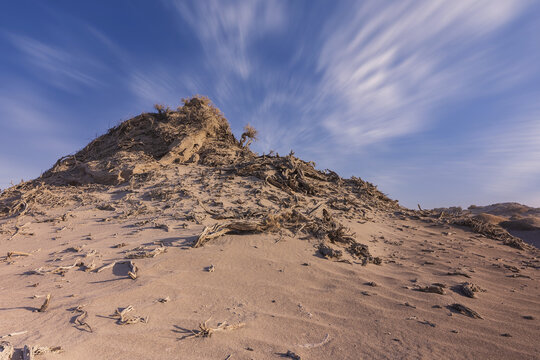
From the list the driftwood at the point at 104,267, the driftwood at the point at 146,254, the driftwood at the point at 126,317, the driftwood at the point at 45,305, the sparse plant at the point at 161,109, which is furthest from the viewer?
the sparse plant at the point at 161,109

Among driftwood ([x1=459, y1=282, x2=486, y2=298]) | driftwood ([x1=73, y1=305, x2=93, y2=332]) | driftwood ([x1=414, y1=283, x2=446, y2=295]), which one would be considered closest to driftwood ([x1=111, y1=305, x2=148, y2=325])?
driftwood ([x1=73, y1=305, x2=93, y2=332])

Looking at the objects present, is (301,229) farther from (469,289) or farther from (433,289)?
(469,289)

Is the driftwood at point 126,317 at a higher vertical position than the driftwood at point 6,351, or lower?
higher

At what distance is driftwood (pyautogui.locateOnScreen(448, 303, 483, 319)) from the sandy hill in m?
0.03

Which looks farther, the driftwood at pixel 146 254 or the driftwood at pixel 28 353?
the driftwood at pixel 146 254

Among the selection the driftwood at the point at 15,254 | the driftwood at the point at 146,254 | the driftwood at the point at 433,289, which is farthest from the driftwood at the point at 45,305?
the driftwood at the point at 433,289

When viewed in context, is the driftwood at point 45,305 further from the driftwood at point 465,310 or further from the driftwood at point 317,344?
→ the driftwood at point 465,310

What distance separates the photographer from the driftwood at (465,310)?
2960 mm

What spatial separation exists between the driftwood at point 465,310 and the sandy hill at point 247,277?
0.03 meters

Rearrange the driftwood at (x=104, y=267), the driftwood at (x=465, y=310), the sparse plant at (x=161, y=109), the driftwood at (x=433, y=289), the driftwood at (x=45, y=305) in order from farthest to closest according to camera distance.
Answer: the sparse plant at (x=161, y=109) → the driftwood at (x=104, y=267) → the driftwood at (x=433, y=289) → the driftwood at (x=465, y=310) → the driftwood at (x=45, y=305)

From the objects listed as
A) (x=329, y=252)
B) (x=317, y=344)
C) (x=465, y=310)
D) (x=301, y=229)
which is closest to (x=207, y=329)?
(x=317, y=344)

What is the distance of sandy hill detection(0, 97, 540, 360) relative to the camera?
2.33 metres

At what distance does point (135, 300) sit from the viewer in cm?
287

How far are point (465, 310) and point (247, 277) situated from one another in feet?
8.67
